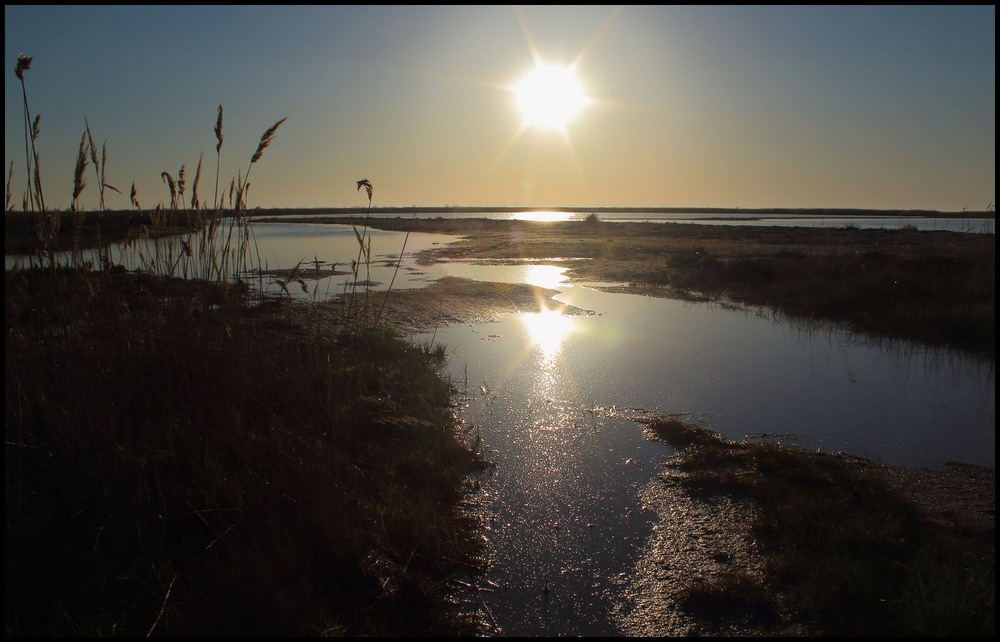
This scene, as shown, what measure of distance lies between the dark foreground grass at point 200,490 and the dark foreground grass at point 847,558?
163 cm

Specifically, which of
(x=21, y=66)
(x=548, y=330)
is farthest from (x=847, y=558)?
(x=548, y=330)

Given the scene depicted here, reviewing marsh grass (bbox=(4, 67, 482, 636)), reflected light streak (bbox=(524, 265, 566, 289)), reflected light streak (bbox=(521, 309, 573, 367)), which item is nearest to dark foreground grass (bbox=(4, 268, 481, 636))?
marsh grass (bbox=(4, 67, 482, 636))

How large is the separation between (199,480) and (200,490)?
8 cm

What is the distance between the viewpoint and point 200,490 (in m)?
3.17

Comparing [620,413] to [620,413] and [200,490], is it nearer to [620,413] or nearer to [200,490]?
[620,413]

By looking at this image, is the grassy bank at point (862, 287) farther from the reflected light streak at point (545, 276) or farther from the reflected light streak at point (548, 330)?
the reflected light streak at point (548, 330)

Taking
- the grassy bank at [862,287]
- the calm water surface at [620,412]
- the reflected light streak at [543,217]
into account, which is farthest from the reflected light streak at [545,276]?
the reflected light streak at [543,217]

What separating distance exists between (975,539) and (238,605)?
3.94 meters

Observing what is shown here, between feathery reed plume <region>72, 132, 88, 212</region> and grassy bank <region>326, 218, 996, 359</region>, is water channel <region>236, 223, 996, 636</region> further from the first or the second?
feathery reed plume <region>72, 132, 88, 212</region>

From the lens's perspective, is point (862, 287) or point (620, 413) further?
point (862, 287)

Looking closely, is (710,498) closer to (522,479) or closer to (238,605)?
(522,479)

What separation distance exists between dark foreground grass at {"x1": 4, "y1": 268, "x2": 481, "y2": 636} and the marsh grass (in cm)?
1

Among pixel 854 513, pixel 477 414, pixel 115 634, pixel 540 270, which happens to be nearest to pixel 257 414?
pixel 115 634

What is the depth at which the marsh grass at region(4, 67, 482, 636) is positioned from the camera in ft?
8.67
